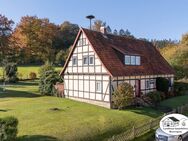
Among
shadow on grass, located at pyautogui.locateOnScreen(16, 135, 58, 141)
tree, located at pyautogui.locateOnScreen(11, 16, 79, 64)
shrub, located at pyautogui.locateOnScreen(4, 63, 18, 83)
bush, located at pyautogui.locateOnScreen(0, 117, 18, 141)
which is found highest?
tree, located at pyautogui.locateOnScreen(11, 16, 79, 64)

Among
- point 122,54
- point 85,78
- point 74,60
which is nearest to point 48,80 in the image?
point 74,60

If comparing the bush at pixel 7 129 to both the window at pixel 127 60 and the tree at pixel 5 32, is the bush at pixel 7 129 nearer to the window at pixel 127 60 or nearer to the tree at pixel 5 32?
the window at pixel 127 60

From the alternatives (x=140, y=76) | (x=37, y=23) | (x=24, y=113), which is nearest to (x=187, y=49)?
(x=140, y=76)

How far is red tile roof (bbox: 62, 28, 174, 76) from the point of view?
28.2m

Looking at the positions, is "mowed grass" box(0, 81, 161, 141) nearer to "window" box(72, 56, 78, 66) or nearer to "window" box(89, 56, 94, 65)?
"window" box(89, 56, 94, 65)

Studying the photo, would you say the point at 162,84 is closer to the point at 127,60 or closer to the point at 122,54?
the point at 127,60

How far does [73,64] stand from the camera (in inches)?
1287

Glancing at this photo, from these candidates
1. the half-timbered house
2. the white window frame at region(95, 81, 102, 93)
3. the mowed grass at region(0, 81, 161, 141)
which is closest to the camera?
the mowed grass at region(0, 81, 161, 141)

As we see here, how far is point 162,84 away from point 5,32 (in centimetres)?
3890

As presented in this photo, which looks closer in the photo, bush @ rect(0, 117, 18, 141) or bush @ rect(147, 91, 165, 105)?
bush @ rect(0, 117, 18, 141)

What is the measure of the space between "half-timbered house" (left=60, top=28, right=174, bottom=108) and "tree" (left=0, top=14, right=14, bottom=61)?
27.0 m

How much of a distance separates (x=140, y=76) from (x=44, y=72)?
48.8 ft

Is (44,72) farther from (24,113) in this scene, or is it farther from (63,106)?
(24,113)

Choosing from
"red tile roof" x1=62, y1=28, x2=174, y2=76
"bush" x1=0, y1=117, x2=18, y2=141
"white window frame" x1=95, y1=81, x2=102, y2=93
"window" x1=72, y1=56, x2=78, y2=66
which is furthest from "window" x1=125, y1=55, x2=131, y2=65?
"bush" x1=0, y1=117, x2=18, y2=141
